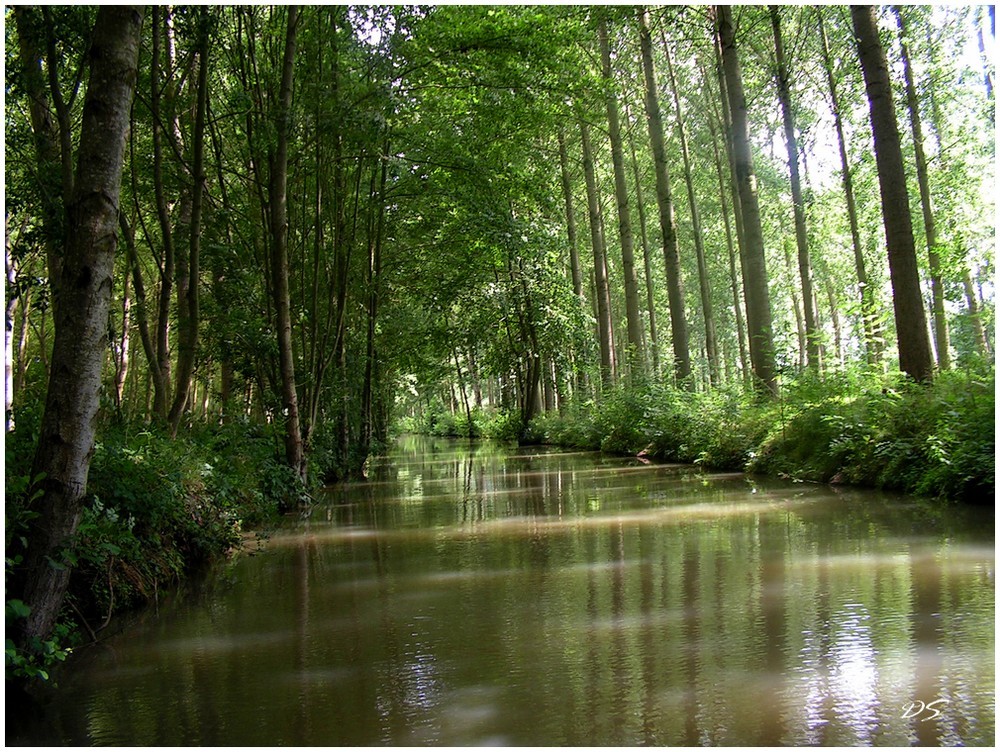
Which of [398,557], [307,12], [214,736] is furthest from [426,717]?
[307,12]

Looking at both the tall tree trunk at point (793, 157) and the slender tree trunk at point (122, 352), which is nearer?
the slender tree trunk at point (122, 352)

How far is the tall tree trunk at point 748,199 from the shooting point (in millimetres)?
15656

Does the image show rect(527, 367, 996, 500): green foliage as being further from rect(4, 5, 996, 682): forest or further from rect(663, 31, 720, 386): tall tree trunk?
rect(663, 31, 720, 386): tall tree trunk

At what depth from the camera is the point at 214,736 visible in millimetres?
3590

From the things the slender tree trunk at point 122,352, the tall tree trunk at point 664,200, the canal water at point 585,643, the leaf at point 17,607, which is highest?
the tall tree trunk at point 664,200

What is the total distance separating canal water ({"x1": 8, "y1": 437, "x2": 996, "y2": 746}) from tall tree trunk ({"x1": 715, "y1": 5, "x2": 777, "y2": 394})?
286 inches

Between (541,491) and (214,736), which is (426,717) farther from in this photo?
(541,491)

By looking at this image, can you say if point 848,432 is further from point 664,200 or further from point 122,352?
point 122,352

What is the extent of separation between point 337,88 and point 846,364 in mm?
10061

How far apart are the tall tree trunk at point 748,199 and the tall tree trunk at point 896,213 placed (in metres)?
4.10

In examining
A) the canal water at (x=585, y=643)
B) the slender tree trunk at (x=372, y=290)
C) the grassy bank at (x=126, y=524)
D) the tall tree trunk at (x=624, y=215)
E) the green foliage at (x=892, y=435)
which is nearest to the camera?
the canal water at (x=585, y=643)

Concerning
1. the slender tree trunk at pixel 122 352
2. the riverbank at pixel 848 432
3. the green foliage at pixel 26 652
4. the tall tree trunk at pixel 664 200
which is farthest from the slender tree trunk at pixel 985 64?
the green foliage at pixel 26 652

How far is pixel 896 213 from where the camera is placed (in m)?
11.2

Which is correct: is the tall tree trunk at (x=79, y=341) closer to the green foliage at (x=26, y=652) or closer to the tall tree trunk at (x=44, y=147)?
the green foliage at (x=26, y=652)
